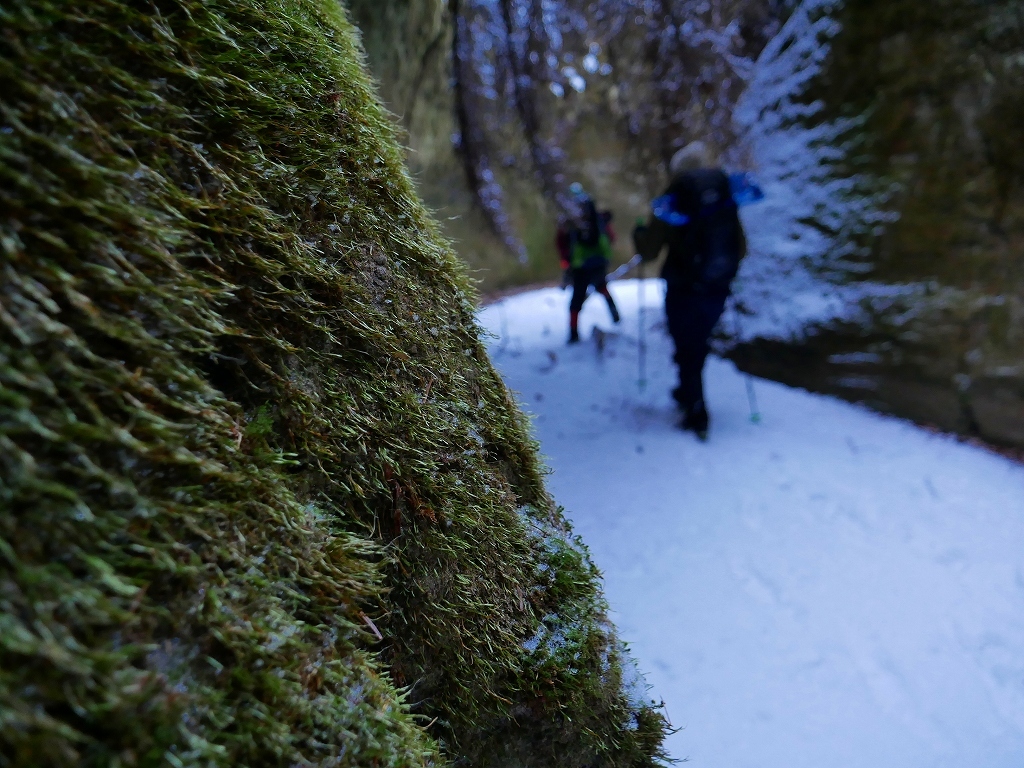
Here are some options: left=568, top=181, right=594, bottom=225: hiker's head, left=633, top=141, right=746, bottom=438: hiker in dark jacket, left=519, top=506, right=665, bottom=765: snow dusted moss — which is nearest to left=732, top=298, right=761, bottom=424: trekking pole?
left=633, top=141, right=746, bottom=438: hiker in dark jacket

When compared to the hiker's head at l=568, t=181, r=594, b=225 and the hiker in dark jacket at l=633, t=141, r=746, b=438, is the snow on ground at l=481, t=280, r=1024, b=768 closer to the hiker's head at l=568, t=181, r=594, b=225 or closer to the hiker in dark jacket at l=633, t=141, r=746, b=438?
the hiker in dark jacket at l=633, t=141, r=746, b=438

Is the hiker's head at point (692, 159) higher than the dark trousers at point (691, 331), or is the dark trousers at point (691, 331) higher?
the hiker's head at point (692, 159)

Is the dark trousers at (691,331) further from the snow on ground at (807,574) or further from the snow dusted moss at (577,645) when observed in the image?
the snow dusted moss at (577,645)

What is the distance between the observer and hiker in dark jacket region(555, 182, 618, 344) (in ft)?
21.0

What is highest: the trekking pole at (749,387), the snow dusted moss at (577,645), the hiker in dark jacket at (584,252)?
the hiker in dark jacket at (584,252)

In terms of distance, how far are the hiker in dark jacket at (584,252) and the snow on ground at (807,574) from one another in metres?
1.98

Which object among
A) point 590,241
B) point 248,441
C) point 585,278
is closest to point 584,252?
point 590,241

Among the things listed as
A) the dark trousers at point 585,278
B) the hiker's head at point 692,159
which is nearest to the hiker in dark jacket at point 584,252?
the dark trousers at point 585,278

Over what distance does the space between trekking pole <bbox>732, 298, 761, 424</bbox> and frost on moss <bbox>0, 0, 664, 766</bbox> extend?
4.13m

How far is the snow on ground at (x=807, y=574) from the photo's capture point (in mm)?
2189

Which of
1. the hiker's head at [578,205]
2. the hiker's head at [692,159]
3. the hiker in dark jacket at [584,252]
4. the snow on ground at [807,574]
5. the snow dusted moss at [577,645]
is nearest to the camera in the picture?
the snow dusted moss at [577,645]

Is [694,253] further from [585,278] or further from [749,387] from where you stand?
[585,278]

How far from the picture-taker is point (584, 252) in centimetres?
651

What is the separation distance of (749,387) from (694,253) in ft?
4.92
